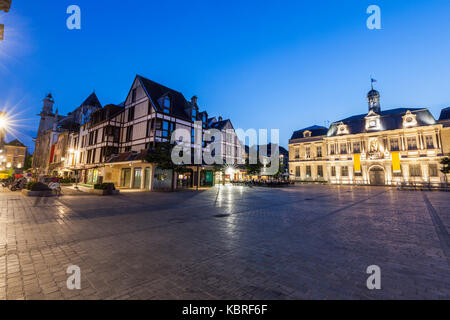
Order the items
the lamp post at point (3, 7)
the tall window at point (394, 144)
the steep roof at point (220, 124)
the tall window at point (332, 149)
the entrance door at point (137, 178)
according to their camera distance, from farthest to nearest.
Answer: the tall window at point (332, 149) → the steep roof at point (220, 124) → the tall window at point (394, 144) → the entrance door at point (137, 178) → the lamp post at point (3, 7)

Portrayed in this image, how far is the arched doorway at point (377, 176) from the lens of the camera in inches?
1558

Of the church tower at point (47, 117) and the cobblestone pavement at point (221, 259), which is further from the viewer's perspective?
the church tower at point (47, 117)

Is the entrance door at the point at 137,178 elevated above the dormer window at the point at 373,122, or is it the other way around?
the dormer window at the point at 373,122

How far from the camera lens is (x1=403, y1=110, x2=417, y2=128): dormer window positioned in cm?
3703

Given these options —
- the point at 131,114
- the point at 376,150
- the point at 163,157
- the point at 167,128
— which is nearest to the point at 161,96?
the point at 167,128

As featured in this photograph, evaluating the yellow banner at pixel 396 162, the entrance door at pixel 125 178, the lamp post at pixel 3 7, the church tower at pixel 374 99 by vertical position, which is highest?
the church tower at pixel 374 99

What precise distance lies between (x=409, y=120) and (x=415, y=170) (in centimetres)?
1000

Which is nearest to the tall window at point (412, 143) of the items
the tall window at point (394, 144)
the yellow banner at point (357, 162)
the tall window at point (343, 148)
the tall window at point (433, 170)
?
the tall window at point (394, 144)

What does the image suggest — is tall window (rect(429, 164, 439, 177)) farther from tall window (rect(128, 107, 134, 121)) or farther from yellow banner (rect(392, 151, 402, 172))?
tall window (rect(128, 107, 134, 121))

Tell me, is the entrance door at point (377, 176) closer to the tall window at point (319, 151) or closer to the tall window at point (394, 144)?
the tall window at point (394, 144)

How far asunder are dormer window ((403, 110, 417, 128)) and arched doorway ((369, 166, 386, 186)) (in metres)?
9.68

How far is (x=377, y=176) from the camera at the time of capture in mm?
40188

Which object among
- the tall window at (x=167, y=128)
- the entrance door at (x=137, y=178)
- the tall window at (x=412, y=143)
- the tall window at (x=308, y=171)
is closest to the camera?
the tall window at (x=167, y=128)

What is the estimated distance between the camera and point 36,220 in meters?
7.44
